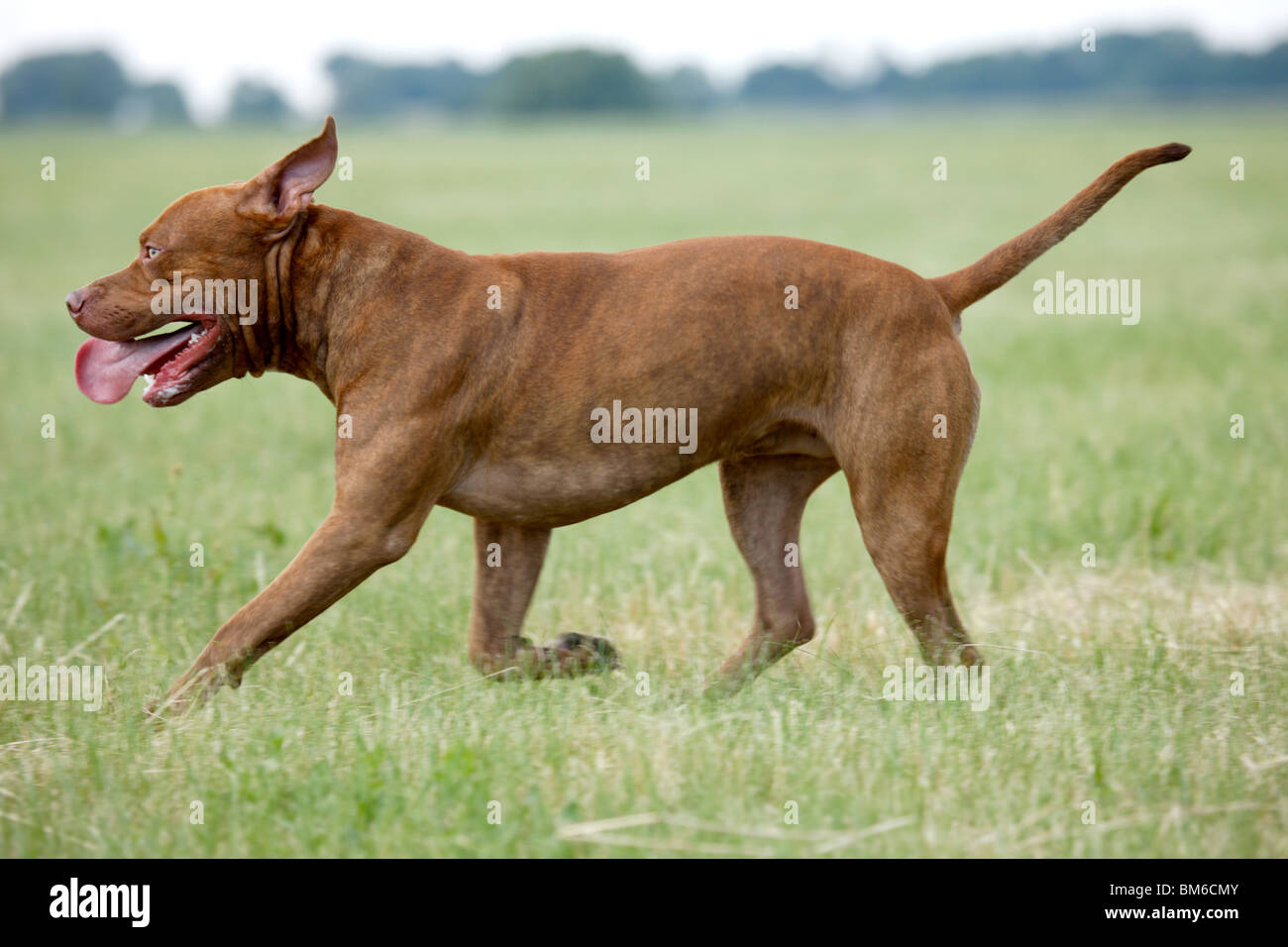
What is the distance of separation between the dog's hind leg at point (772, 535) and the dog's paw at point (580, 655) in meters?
0.44

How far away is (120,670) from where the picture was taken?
5203 mm

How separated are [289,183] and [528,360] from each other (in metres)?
0.97

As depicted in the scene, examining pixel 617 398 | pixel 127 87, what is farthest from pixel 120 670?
pixel 127 87

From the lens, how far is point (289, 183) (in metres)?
4.75

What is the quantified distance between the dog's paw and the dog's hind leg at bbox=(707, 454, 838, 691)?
443mm

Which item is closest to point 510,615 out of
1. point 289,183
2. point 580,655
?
point 580,655

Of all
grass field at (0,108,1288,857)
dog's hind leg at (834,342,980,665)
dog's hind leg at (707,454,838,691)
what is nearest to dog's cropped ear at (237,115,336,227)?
grass field at (0,108,1288,857)

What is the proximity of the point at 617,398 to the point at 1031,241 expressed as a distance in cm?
153

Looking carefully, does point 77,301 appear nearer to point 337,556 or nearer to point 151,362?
point 151,362

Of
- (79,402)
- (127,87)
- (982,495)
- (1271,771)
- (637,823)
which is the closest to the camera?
(637,823)

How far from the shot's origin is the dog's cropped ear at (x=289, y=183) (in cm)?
469

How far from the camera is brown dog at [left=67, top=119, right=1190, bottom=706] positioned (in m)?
4.62

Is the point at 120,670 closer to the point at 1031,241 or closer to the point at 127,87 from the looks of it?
the point at 1031,241

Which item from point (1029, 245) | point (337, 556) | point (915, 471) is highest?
point (1029, 245)
